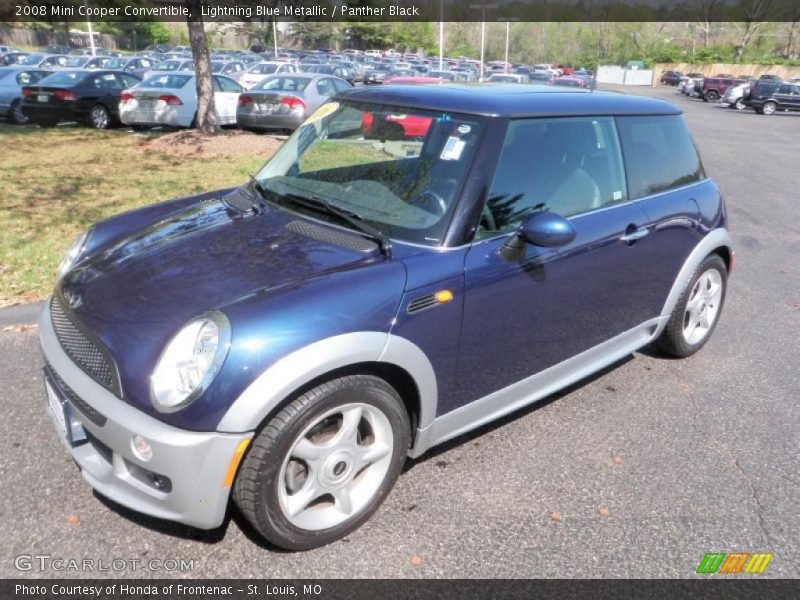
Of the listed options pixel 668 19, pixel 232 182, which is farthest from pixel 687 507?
pixel 668 19

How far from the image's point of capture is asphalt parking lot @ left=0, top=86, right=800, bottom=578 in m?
2.54

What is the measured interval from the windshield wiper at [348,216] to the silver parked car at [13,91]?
49.8 feet

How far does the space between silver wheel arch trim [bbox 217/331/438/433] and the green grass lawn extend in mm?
3681

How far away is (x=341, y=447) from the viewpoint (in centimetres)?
254

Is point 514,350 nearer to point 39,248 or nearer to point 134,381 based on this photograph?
point 134,381

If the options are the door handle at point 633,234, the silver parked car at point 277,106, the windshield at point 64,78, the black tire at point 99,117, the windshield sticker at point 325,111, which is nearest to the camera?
the door handle at point 633,234

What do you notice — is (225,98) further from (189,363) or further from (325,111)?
(189,363)

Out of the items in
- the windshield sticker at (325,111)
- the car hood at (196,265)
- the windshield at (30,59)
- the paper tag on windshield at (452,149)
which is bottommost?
the windshield at (30,59)

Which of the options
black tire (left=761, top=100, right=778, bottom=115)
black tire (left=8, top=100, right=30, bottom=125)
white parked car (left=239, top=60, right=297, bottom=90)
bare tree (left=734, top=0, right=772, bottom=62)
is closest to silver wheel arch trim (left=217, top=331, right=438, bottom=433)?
black tire (left=8, top=100, right=30, bottom=125)

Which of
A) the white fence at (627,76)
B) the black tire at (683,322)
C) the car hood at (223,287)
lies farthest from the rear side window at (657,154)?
the white fence at (627,76)

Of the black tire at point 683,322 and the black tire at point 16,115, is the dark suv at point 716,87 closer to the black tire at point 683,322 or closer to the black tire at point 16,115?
the black tire at point 16,115

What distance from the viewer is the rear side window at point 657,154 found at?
3.67 meters

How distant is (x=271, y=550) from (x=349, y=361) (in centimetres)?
86

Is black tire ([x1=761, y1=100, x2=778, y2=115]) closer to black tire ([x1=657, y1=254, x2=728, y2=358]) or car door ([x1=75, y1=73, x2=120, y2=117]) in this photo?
car door ([x1=75, y1=73, x2=120, y2=117])
